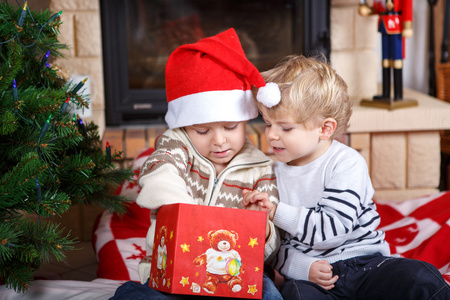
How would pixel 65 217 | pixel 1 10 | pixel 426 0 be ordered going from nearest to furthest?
pixel 1 10 < pixel 65 217 < pixel 426 0

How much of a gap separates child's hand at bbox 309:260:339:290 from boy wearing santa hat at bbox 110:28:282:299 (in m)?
0.10

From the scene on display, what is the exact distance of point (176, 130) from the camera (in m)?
1.38

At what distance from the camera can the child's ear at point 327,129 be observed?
1299mm

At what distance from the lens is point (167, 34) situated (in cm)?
246

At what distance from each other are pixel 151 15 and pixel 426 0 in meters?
1.47

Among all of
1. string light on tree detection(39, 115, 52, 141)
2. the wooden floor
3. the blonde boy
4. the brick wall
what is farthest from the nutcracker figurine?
string light on tree detection(39, 115, 52, 141)

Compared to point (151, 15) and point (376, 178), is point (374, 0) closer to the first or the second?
point (376, 178)

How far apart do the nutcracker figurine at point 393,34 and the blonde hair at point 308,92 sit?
3.24ft

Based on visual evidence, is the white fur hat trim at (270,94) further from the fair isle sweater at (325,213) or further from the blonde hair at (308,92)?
the fair isle sweater at (325,213)

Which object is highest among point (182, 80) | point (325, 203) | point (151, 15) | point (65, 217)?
point (151, 15)

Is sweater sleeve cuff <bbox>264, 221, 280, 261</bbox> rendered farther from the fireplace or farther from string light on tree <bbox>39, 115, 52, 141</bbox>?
the fireplace

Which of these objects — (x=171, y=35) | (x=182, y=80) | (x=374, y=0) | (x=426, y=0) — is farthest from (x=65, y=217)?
(x=426, y=0)

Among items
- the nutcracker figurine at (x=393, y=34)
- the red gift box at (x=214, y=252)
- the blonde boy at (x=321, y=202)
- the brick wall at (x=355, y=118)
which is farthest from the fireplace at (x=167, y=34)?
the red gift box at (x=214, y=252)

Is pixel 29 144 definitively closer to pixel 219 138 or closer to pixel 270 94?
pixel 219 138
